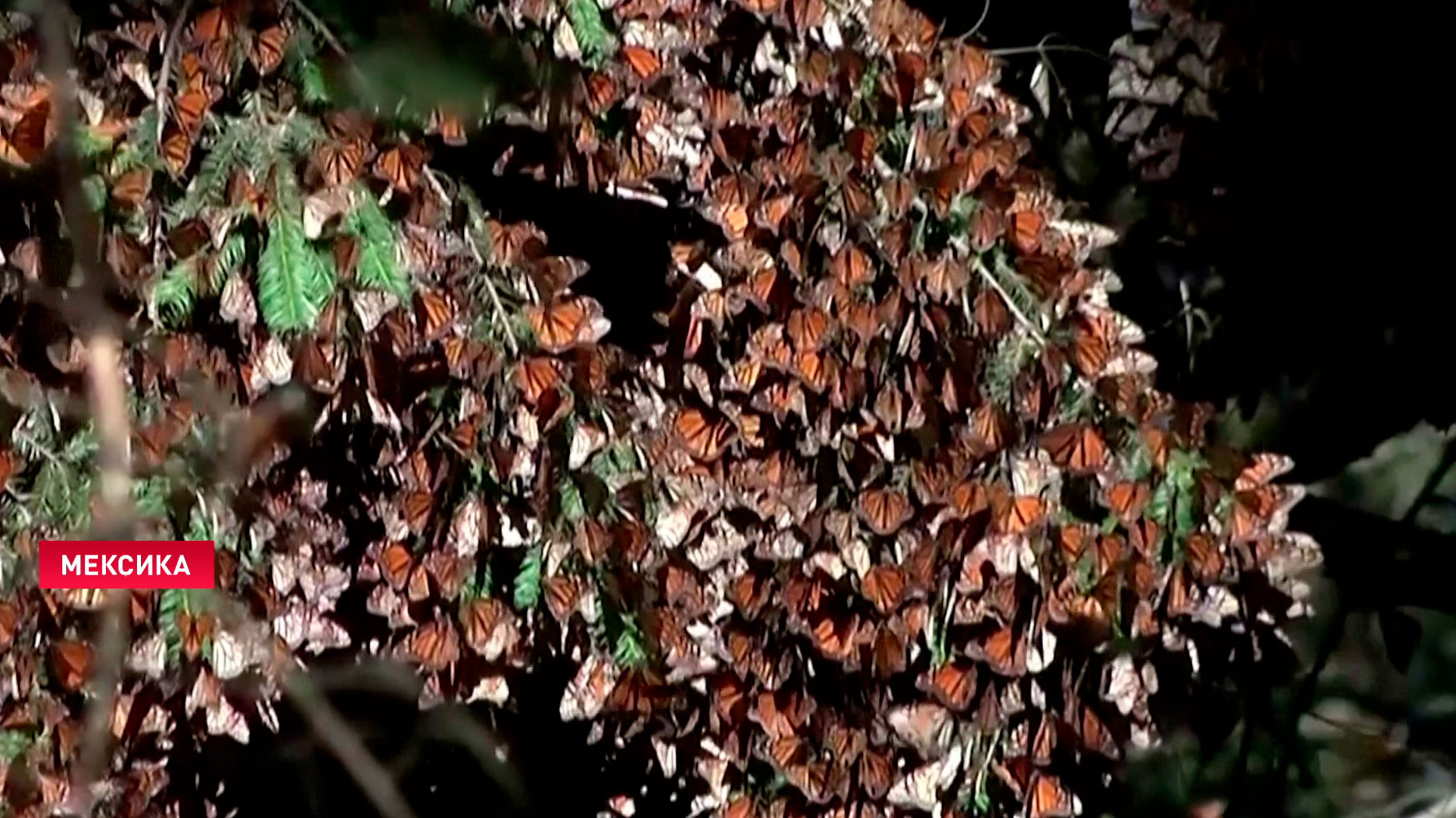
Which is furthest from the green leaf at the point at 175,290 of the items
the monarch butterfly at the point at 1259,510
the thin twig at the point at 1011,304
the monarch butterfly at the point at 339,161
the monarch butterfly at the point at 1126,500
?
the monarch butterfly at the point at 1259,510

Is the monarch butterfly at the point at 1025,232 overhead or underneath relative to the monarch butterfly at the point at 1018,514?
overhead

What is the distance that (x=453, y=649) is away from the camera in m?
1.17

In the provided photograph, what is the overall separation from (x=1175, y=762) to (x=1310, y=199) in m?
0.63

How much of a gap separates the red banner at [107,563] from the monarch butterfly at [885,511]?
483 mm

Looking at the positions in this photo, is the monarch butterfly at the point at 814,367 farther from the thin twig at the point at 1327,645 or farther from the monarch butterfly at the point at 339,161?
the thin twig at the point at 1327,645

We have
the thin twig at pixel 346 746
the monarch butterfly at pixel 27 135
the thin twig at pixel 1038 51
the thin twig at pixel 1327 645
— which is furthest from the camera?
the thin twig at pixel 1327 645

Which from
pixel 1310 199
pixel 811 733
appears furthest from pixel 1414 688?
pixel 811 733

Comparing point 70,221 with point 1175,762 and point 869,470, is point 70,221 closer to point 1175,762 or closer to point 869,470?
point 869,470

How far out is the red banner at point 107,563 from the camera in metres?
1.11

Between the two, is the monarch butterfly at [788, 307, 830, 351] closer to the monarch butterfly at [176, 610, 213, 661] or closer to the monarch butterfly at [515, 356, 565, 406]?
the monarch butterfly at [515, 356, 565, 406]

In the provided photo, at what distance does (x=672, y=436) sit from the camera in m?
1.18

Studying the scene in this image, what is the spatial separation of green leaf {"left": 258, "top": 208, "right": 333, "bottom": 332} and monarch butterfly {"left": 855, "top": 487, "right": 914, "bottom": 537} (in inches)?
16.1

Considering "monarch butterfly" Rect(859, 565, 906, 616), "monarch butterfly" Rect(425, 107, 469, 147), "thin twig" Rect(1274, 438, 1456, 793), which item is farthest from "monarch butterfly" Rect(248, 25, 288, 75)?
"thin twig" Rect(1274, 438, 1456, 793)

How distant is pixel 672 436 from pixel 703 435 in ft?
0.08
